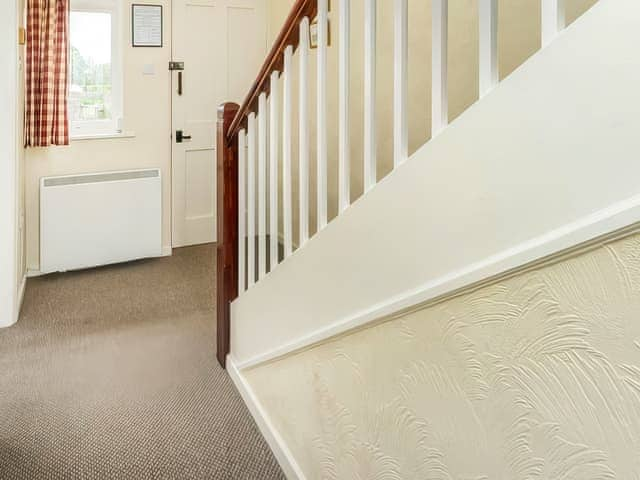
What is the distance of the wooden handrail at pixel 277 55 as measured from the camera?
1.92 m

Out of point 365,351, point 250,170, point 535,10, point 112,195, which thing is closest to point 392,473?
point 365,351

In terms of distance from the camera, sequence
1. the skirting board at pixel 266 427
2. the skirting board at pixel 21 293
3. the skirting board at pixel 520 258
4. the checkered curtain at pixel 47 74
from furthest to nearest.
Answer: the checkered curtain at pixel 47 74
the skirting board at pixel 21 293
the skirting board at pixel 266 427
the skirting board at pixel 520 258

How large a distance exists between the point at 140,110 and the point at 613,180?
454 cm

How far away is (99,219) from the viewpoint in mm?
4855

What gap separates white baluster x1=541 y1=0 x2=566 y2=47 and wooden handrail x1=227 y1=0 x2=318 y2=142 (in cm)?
91

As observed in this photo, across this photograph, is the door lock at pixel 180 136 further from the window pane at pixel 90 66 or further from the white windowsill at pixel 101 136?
the window pane at pixel 90 66

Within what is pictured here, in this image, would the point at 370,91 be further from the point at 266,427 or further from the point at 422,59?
the point at 422,59

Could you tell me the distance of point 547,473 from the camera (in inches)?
43.7

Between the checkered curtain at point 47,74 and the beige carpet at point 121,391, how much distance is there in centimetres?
Result: 98

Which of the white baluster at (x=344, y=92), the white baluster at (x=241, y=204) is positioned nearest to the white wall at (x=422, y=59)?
the white baluster at (x=241, y=204)

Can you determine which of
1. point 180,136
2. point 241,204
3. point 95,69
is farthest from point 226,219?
point 95,69

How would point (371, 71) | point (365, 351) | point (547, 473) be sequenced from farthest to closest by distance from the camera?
1. point (365, 351)
2. point (371, 71)
3. point (547, 473)

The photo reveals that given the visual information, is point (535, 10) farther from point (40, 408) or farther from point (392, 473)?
point (40, 408)

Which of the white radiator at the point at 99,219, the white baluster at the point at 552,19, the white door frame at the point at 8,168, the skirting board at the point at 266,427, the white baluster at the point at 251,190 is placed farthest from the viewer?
the white radiator at the point at 99,219
